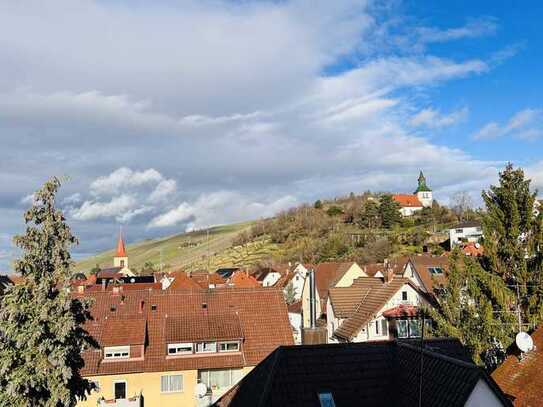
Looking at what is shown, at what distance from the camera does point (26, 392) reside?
15656 millimetres

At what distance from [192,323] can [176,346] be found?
1885 millimetres

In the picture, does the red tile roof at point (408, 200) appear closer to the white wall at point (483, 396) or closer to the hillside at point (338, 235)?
the hillside at point (338, 235)

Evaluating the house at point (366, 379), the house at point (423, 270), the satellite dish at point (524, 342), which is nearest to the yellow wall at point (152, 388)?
the house at point (366, 379)

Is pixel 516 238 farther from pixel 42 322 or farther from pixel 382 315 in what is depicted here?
pixel 42 322

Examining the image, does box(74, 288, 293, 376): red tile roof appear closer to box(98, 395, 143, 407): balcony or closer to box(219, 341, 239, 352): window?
box(219, 341, 239, 352): window

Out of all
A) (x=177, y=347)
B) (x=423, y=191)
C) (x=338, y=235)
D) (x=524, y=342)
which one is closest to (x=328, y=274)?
(x=177, y=347)

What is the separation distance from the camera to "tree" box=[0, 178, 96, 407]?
51.9 ft

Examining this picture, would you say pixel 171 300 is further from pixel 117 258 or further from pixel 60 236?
pixel 117 258

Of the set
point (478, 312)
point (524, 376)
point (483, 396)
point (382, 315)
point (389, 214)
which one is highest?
point (389, 214)

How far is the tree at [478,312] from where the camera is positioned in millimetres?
23172

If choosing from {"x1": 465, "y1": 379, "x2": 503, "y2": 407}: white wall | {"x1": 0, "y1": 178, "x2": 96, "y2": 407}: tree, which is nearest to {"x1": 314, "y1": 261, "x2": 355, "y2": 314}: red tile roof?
{"x1": 0, "y1": 178, "x2": 96, "y2": 407}: tree

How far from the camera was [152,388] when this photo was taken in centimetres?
2927

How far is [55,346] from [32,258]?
2938 mm

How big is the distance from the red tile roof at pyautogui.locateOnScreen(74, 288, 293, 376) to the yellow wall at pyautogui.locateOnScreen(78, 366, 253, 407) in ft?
1.27
